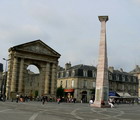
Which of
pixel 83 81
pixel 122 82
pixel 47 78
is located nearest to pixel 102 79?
pixel 47 78

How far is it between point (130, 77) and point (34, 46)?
42412mm

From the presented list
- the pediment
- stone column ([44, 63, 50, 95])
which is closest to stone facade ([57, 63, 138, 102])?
stone column ([44, 63, 50, 95])

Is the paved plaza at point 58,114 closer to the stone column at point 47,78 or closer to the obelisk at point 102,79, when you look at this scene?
the obelisk at point 102,79

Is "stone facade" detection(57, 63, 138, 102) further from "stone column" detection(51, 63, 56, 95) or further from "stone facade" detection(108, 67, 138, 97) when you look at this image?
"stone column" detection(51, 63, 56, 95)

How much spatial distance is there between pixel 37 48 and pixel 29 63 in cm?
359

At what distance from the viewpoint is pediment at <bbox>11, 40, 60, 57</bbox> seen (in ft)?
159

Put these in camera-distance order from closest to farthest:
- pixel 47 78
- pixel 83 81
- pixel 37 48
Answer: pixel 37 48 → pixel 47 78 → pixel 83 81

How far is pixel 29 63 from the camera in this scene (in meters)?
49.9

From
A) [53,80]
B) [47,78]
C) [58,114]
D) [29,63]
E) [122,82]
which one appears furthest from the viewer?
[122,82]

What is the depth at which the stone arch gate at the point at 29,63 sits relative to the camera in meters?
47.7

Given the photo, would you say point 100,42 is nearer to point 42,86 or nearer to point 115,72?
point 42,86

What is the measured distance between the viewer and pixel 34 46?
1971 inches

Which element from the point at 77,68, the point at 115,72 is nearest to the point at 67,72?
the point at 77,68

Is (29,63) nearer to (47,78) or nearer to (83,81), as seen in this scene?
(47,78)
